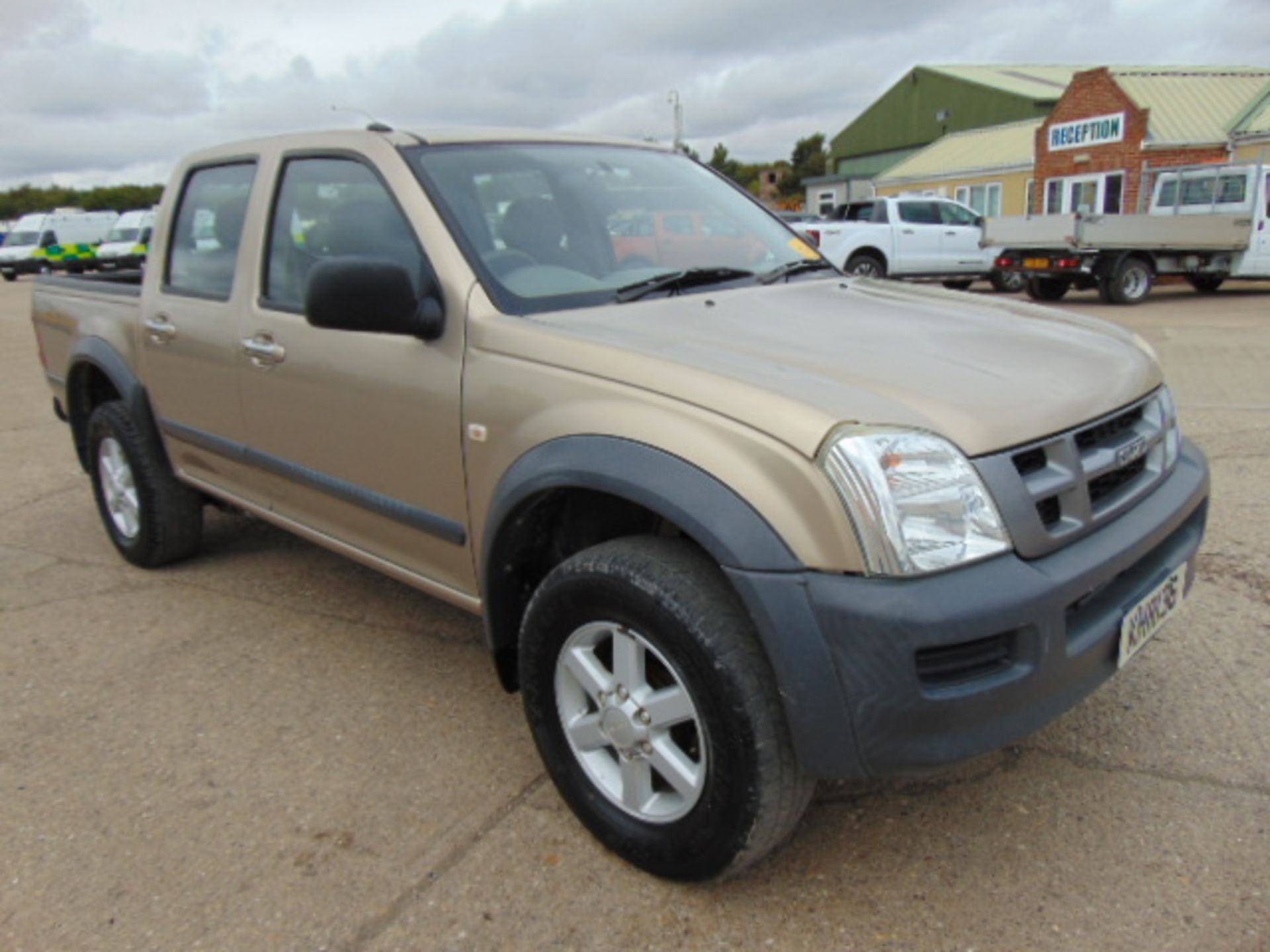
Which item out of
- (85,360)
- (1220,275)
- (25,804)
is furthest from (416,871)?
(1220,275)

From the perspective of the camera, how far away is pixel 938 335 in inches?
100

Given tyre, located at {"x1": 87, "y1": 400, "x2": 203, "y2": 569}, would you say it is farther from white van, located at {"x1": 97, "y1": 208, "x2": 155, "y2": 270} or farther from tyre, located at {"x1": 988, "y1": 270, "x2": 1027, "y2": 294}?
white van, located at {"x1": 97, "y1": 208, "x2": 155, "y2": 270}

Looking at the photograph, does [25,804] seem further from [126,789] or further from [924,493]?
[924,493]

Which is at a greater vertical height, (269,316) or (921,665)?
(269,316)

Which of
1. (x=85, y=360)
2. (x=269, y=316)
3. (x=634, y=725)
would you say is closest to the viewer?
(x=634, y=725)

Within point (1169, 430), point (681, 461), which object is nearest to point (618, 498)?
point (681, 461)

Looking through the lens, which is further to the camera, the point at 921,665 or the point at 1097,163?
the point at 1097,163

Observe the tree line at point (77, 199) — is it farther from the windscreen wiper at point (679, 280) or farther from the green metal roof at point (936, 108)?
the windscreen wiper at point (679, 280)

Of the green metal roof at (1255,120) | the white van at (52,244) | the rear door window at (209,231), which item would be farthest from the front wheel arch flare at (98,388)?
the white van at (52,244)

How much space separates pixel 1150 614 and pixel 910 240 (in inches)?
629

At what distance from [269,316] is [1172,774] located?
293 cm

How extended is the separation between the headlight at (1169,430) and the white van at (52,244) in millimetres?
37668

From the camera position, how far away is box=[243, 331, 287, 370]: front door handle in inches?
123

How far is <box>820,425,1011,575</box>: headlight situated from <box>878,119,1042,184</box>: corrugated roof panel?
2977 cm
